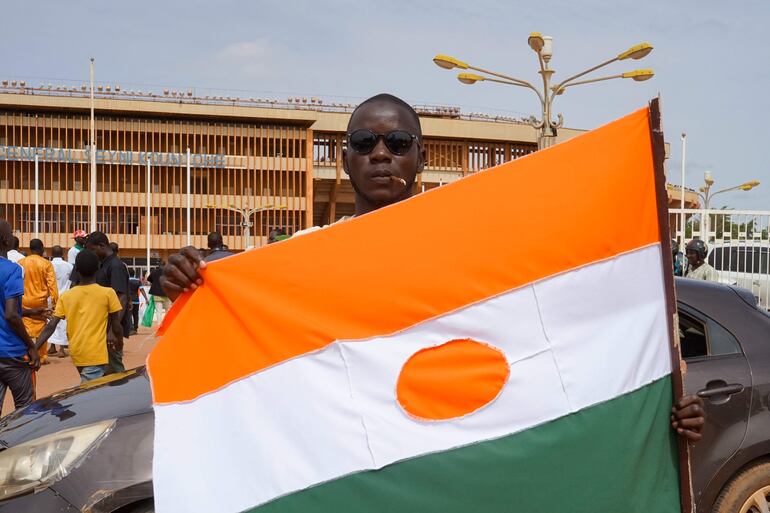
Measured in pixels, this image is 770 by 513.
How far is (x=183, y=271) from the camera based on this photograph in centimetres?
269

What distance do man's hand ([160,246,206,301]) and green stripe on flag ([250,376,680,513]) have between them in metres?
0.79

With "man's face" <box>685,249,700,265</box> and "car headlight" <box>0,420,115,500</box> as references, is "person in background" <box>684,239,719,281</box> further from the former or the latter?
"car headlight" <box>0,420,115,500</box>

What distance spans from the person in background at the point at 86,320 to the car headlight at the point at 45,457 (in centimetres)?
346

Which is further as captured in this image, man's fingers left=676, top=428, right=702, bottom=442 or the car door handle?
the car door handle

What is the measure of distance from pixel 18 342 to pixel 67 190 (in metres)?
59.4

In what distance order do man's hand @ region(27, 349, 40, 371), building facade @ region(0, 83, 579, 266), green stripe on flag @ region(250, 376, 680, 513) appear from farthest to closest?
building facade @ region(0, 83, 579, 266) → man's hand @ region(27, 349, 40, 371) → green stripe on flag @ region(250, 376, 680, 513)

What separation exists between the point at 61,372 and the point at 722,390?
10.0 meters

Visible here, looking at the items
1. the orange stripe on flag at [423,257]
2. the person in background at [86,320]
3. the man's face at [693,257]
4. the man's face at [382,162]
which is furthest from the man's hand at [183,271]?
the man's face at [693,257]

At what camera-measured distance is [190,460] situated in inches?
101

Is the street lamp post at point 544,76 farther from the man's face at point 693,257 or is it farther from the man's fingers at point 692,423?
the man's fingers at point 692,423

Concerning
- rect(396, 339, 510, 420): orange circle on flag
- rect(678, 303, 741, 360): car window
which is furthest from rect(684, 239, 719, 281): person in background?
rect(396, 339, 510, 420): orange circle on flag

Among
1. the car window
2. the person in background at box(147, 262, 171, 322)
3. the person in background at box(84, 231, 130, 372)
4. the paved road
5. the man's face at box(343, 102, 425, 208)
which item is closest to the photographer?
the man's face at box(343, 102, 425, 208)

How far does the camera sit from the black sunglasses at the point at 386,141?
9.60 ft

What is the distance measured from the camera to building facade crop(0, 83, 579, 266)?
5950cm
